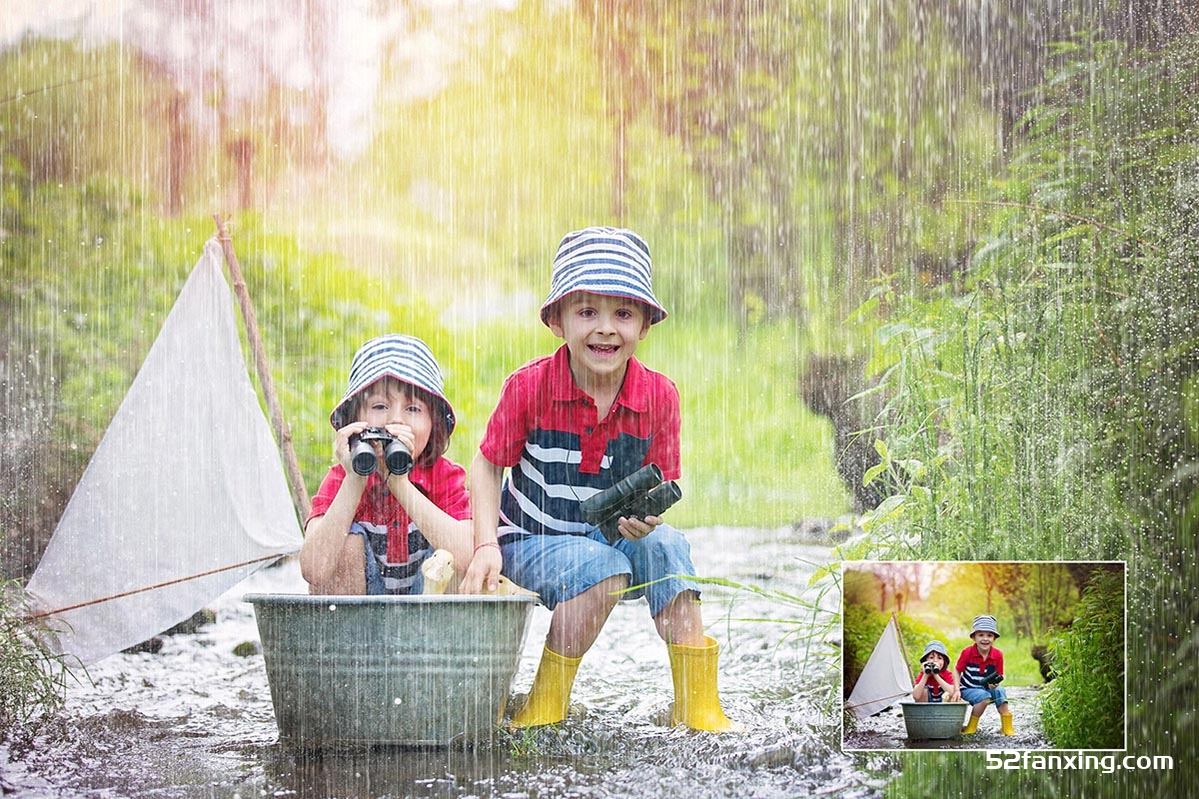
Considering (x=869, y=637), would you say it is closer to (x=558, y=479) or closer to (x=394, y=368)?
(x=558, y=479)

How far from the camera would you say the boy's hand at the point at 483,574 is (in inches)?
113

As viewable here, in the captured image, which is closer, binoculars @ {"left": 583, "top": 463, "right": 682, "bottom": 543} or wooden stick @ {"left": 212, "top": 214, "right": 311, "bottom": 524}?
binoculars @ {"left": 583, "top": 463, "right": 682, "bottom": 543}

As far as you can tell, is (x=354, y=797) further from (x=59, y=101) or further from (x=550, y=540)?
(x=59, y=101)

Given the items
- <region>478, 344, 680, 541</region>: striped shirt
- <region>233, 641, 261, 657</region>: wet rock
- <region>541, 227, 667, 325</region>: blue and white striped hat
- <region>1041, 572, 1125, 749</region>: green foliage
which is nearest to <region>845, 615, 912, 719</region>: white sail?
<region>1041, 572, 1125, 749</region>: green foliage

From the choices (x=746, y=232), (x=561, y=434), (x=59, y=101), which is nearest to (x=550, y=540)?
(x=561, y=434)

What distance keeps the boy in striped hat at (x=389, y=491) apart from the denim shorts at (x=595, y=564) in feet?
0.45

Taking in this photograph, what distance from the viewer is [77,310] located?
10.6 ft

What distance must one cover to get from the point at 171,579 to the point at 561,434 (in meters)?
Answer: 1.07

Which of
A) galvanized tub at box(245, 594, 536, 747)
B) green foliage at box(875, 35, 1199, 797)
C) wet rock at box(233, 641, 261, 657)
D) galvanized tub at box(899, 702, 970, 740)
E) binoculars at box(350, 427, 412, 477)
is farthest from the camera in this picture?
wet rock at box(233, 641, 261, 657)

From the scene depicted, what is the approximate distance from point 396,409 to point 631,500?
615 mm

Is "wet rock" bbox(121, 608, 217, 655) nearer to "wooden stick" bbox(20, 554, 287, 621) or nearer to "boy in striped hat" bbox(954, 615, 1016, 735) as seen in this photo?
"wooden stick" bbox(20, 554, 287, 621)

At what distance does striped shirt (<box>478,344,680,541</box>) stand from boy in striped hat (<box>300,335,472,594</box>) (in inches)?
6.3

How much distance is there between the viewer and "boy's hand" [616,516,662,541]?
2.94m

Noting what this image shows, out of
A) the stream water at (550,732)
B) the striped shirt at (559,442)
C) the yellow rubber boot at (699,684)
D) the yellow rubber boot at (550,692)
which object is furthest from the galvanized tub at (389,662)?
the yellow rubber boot at (699,684)
